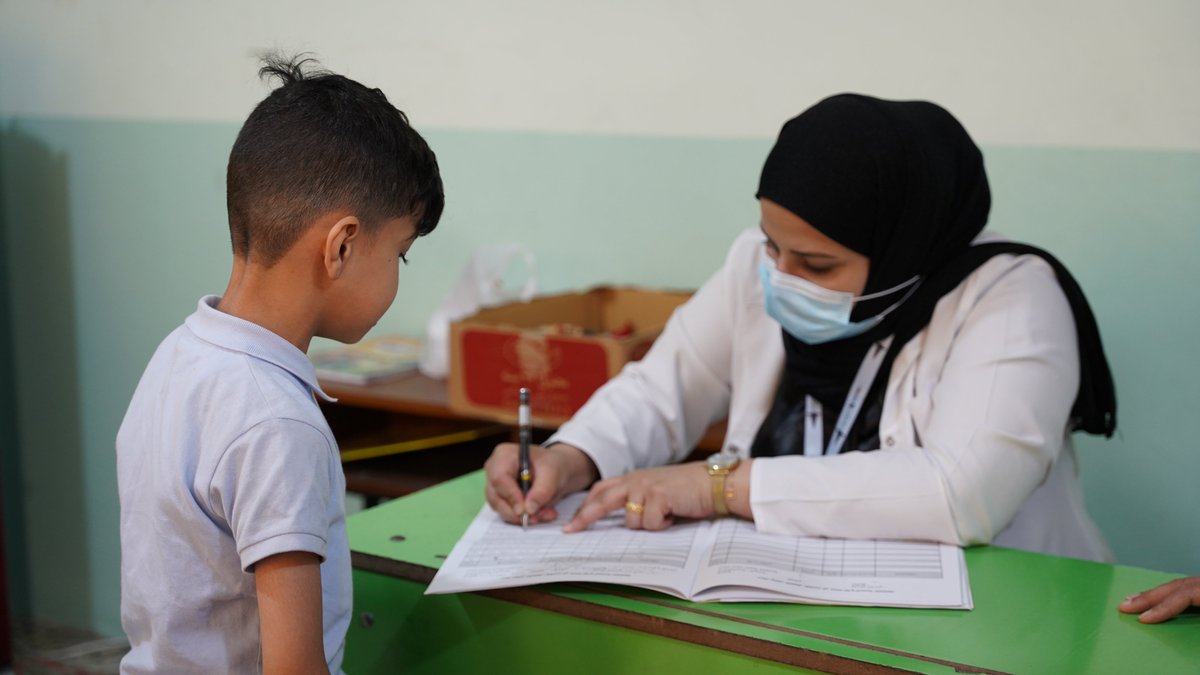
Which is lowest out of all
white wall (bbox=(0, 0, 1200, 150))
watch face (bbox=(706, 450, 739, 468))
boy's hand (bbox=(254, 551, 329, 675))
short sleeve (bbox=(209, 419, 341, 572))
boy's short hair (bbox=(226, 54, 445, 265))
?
watch face (bbox=(706, 450, 739, 468))

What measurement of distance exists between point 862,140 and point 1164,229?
96cm

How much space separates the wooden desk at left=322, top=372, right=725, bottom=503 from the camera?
275 centimetres

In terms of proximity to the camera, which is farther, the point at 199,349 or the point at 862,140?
the point at 862,140

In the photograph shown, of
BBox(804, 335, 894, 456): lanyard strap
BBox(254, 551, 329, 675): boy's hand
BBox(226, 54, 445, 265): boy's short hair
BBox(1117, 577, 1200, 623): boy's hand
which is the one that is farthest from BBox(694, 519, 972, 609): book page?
BBox(226, 54, 445, 265): boy's short hair

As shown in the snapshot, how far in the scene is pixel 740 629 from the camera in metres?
1.24

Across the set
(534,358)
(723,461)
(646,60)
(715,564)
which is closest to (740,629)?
(715,564)

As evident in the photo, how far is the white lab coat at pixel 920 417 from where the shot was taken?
1545 mm

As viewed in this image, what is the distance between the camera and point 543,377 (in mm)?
2570

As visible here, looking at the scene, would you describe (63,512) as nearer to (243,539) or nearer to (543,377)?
(543,377)

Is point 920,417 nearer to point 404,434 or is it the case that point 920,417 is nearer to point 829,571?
point 829,571

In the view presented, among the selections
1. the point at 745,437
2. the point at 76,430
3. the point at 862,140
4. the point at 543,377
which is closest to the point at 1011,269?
the point at 862,140

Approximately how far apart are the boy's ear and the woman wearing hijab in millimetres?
595

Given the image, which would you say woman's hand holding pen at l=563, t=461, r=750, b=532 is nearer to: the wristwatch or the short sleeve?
the wristwatch

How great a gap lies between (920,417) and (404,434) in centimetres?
166
